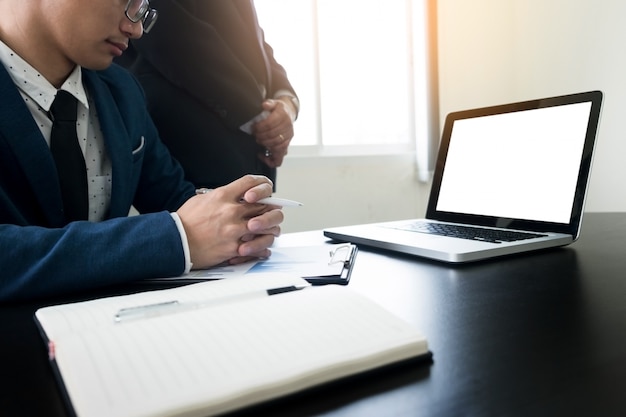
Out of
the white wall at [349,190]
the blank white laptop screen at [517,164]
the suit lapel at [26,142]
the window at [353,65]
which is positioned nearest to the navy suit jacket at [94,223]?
the suit lapel at [26,142]

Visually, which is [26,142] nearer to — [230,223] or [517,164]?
[230,223]

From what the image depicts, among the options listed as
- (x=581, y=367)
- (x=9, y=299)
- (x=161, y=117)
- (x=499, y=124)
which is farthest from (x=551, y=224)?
(x=161, y=117)

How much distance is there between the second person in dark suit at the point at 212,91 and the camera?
3.87ft

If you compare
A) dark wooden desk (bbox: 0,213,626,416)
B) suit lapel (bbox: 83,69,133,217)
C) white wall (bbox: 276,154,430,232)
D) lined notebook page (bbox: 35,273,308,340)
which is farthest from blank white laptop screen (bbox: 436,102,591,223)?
white wall (bbox: 276,154,430,232)

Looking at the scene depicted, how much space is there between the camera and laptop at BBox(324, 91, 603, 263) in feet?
2.35

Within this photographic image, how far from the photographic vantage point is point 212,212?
64cm

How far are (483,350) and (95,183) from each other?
78 centimetres

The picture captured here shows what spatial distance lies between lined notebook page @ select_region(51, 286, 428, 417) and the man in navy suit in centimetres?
24

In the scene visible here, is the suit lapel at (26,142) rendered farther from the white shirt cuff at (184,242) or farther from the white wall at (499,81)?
the white wall at (499,81)

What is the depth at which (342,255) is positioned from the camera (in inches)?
25.8

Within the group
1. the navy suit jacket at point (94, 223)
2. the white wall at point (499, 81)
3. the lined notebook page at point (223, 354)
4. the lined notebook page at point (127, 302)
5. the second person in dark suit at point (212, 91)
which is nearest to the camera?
the lined notebook page at point (223, 354)

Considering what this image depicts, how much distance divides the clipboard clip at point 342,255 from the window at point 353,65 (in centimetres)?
160

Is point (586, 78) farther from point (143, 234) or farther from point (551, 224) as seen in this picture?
point (143, 234)

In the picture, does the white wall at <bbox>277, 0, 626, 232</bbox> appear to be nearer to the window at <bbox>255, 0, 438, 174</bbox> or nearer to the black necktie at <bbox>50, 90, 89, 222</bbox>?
the window at <bbox>255, 0, 438, 174</bbox>
